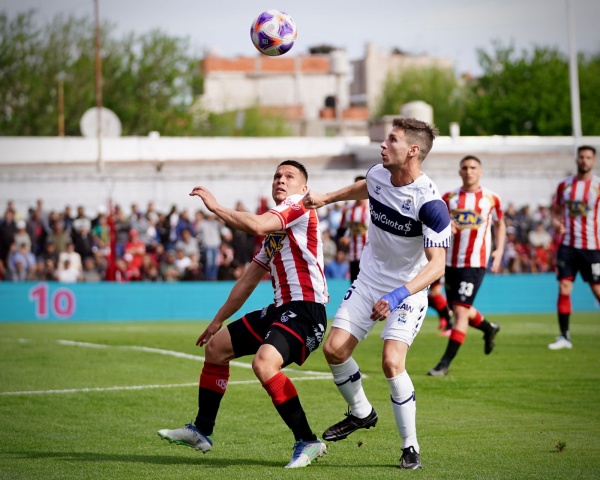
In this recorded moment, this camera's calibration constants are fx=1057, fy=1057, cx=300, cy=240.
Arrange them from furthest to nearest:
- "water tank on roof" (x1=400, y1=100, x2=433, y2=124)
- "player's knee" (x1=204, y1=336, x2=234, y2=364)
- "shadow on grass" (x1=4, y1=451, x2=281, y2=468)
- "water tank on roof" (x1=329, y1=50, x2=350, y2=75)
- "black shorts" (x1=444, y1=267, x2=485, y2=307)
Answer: "water tank on roof" (x1=329, y1=50, x2=350, y2=75)
"water tank on roof" (x1=400, y1=100, x2=433, y2=124)
"black shorts" (x1=444, y1=267, x2=485, y2=307)
"player's knee" (x1=204, y1=336, x2=234, y2=364)
"shadow on grass" (x1=4, y1=451, x2=281, y2=468)

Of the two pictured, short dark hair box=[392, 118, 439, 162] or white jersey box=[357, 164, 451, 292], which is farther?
short dark hair box=[392, 118, 439, 162]

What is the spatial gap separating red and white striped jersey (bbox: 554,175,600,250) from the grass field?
1610 millimetres

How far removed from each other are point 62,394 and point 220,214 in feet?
15.4

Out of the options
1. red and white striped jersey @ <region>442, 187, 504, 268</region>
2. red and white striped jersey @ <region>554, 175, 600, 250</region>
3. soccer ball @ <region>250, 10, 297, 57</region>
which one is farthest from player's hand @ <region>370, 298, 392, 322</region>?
red and white striped jersey @ <region>554, 175, 600, 250</region>

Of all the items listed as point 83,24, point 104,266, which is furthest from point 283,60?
point 104,266

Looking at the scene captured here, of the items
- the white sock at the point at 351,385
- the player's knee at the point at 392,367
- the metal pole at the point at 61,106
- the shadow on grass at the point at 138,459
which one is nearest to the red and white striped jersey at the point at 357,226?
the white sock at the point at 351,385

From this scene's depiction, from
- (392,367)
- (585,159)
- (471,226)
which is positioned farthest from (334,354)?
(585,159)

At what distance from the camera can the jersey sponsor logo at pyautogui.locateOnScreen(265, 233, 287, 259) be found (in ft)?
26.5

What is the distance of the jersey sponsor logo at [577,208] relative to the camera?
15547 millimetres

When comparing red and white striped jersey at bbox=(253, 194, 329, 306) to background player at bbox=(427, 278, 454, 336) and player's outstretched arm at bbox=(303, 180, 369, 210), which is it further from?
background player at bbox=(427, 278, 454, 336)

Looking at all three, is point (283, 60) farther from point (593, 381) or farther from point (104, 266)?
point (593, 381)

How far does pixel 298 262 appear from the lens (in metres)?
8.03

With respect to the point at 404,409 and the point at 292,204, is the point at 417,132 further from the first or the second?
the point at 404,409

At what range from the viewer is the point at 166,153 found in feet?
153
